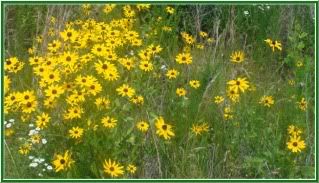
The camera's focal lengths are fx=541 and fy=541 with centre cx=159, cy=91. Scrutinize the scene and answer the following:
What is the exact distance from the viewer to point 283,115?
2910mm

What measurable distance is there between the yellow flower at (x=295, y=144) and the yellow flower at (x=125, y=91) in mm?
821

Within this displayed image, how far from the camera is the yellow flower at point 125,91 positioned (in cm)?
274

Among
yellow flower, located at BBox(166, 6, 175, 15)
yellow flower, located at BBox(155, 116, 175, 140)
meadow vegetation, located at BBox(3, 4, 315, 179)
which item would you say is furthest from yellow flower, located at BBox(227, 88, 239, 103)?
yellow flower, located at BBox(166, 6, 175, 15)

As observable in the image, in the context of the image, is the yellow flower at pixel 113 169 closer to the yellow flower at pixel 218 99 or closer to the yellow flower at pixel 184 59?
the yellow flower at pixel 218 99

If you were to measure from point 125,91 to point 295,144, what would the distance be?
0.89m

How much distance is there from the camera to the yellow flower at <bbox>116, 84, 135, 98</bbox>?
274 cm

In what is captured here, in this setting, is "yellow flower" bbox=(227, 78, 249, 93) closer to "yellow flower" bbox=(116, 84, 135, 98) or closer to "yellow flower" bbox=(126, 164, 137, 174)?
"yellow flower" bbox=(116, 84, 135, 98)

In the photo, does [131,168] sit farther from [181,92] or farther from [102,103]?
[181,92]

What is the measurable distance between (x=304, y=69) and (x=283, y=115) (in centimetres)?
32

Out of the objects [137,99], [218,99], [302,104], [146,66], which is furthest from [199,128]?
[302,104]

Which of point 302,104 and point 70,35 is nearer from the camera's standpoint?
point 302,104

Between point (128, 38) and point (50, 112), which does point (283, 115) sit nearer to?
point (128, 38)

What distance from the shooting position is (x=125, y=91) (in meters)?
2.76

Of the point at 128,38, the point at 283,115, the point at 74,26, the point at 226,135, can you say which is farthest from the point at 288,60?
the point at 74,26
